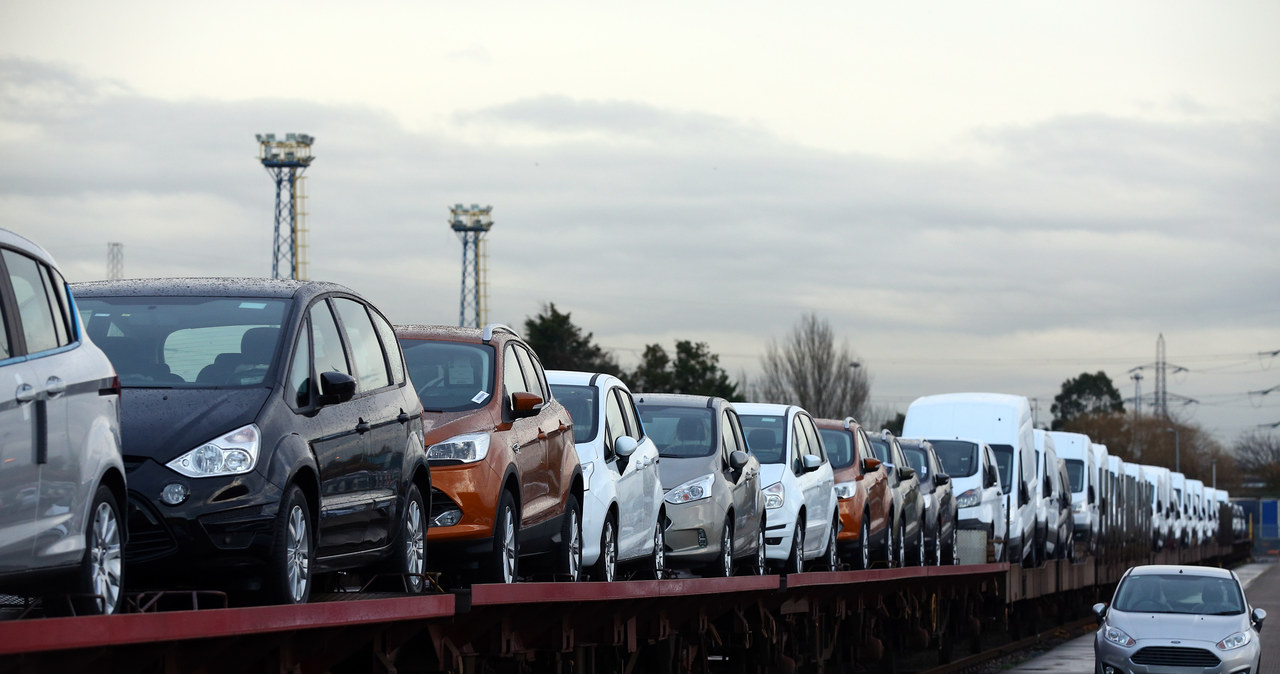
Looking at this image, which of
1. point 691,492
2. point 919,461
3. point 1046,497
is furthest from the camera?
point 1046,497

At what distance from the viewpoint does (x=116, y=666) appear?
17.1ft

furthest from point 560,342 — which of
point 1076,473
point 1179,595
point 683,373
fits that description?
point 1179,595

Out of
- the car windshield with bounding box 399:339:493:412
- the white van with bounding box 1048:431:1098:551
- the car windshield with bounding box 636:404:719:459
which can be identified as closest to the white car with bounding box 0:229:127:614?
the car windshield with bounding box 399:339:493:412

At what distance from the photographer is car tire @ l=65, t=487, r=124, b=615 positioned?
5.39 meters

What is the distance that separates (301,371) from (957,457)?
21314 millimetres

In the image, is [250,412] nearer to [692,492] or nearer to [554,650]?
[554,650]

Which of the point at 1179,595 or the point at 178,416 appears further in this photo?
the point at 1179,595

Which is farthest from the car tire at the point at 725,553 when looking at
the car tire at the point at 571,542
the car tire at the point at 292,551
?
the car tire at the point at 292,551

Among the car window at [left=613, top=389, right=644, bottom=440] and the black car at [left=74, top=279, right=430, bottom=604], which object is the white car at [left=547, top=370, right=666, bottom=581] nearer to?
the car window at [left=613, top=389, right=644, bottom=440]

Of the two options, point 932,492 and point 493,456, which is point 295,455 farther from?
point 932,492

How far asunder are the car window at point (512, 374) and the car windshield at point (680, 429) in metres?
3.94

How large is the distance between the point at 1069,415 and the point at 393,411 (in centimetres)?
15843

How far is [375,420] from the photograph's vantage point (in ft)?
25.2

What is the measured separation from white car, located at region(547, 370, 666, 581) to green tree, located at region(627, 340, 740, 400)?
6357cm
